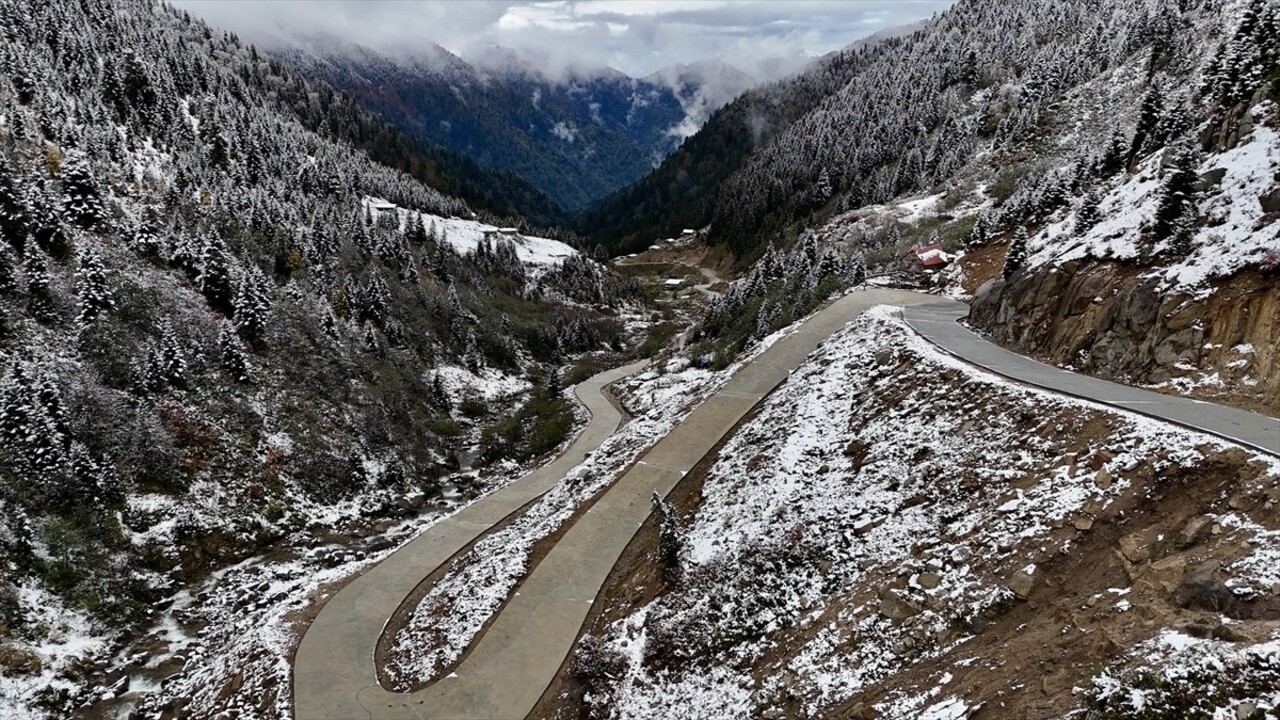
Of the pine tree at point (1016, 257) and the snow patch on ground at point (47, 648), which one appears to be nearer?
the snow patch on ground at point (47, 648)

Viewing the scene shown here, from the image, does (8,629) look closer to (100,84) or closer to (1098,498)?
(1098,498)

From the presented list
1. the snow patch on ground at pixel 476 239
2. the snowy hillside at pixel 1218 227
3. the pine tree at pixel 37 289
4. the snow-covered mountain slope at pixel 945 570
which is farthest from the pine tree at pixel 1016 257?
the snow patch on ground at pixel 476 239

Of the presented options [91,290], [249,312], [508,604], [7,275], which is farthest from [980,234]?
[7,275]

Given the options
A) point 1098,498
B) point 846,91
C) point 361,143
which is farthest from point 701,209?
point 1098,498

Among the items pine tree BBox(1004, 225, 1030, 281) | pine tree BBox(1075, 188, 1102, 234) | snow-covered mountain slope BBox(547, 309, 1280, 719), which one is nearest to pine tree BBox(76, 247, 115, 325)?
snow-covered mountain slope BBox(547, 309, 1280, 719)

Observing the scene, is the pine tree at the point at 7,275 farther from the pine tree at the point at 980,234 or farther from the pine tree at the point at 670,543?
the pine tree at the point at 980,234

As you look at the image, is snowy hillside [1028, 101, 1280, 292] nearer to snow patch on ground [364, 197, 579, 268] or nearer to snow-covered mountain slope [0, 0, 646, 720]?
snow-covered mountain slope [0, 0, 646, 720]

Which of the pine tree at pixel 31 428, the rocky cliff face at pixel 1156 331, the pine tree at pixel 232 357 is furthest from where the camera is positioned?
the pine tree at pixel 232 357
